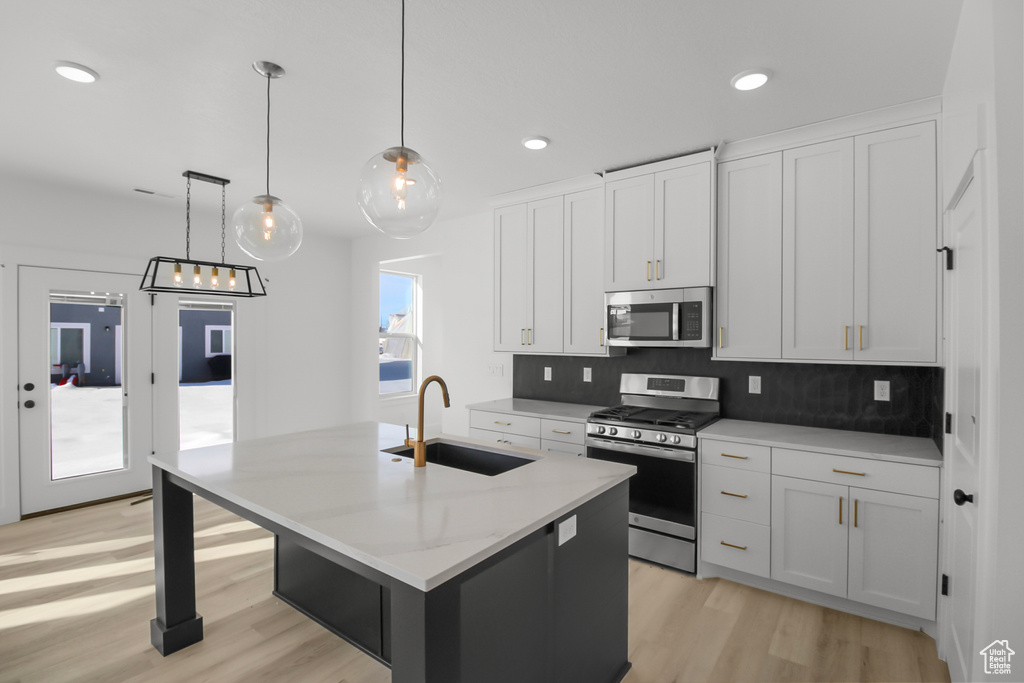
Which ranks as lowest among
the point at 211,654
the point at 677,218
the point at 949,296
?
Answer: the point at 211,654

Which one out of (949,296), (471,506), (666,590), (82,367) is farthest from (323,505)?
(82,367)

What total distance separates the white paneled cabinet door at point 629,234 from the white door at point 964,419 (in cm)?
151

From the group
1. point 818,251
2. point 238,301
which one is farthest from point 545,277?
point 238,301

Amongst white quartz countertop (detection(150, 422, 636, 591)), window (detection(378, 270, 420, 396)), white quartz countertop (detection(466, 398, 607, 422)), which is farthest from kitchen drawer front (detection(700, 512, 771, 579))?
window (detection(378, 270, 420, 396))

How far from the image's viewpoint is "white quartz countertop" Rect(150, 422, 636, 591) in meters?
1.28

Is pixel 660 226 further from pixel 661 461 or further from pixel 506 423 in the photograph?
pixel 506 423

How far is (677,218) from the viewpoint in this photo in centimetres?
316

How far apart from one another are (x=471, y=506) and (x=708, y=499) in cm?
180

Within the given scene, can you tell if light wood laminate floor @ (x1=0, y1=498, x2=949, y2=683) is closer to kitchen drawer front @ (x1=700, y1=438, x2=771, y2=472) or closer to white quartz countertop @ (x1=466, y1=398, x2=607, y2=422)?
→ kitchen drawer front @ (x1=700, y1=438, x2=771, y2=472)

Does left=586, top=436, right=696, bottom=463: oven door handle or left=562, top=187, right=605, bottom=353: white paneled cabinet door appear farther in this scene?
left=562, top=187, right=605, bottom=353: white paneled cabinet door

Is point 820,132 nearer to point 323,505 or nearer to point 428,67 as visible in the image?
point 428,67

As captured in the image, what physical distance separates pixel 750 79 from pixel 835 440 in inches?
72.3

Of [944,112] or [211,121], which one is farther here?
[211,121]

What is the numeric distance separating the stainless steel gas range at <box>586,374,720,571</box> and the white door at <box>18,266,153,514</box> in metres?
3.95
